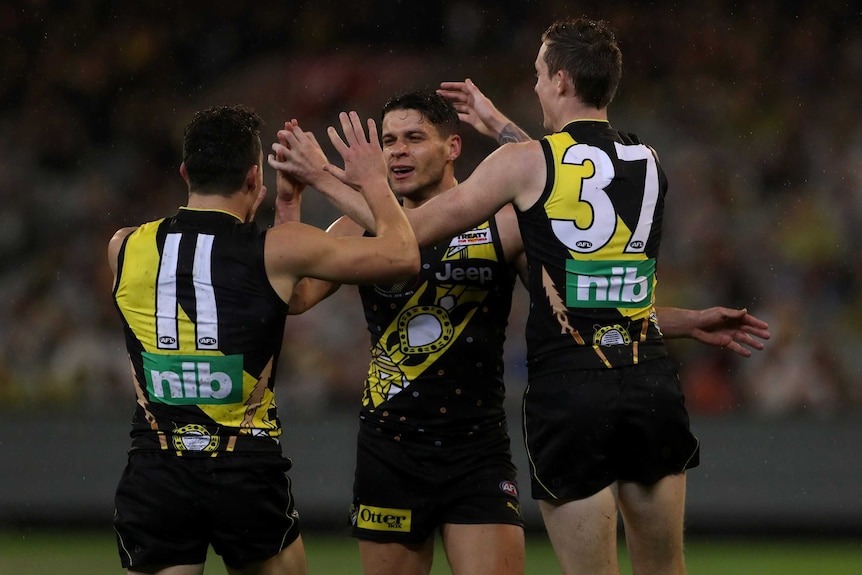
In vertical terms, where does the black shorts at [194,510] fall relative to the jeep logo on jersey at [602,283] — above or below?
below

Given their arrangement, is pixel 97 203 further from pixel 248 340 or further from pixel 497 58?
pixel 248 340

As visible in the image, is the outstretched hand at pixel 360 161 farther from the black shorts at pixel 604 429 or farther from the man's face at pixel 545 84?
the black shorts at pixel 604 429

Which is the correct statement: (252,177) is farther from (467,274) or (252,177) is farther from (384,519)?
(384,519)

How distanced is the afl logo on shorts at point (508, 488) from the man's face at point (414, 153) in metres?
1.33

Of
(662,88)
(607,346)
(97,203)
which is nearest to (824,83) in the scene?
(662,88)

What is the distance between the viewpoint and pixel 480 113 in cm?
492

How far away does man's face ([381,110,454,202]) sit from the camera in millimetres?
5121

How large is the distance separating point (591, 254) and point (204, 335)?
4.62 feet

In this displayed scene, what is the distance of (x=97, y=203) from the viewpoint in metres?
12.1

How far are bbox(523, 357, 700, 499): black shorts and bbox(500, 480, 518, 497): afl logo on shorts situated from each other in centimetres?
67

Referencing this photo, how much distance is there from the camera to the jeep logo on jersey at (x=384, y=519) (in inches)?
191

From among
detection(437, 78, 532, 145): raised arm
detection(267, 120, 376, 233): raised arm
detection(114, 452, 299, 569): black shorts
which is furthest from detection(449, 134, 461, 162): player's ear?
detection(114, 452, 299, 569): black shorts

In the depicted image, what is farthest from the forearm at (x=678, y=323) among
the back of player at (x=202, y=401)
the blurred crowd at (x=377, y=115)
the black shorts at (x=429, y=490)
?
the blurred crowd at (x=377, y=115)

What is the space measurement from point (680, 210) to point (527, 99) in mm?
2194
